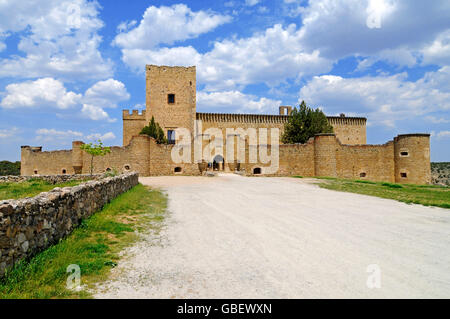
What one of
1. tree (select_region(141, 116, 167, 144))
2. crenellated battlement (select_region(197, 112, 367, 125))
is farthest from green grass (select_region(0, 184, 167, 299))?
crenellated battlement (select_region(197, 112, 367, 125))

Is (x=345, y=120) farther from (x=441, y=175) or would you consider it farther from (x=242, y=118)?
(x=441, y=175)

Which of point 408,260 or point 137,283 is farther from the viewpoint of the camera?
point 408,260

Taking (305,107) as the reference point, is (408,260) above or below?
below

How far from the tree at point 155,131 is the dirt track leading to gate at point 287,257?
24.3 m

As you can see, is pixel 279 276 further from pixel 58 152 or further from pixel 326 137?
pixel 58 152

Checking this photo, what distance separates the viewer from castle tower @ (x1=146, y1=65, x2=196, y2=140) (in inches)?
1375

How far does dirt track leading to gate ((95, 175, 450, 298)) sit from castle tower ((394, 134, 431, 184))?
1947 centimetres

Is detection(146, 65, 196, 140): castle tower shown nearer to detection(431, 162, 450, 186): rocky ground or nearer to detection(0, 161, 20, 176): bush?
detection(0, 161, 20, 176): bush

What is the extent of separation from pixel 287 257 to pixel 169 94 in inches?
1306

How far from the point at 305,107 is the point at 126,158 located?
842 inches

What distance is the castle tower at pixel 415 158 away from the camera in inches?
963

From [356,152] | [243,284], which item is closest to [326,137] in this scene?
[356,152]

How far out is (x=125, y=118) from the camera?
37.4 m
